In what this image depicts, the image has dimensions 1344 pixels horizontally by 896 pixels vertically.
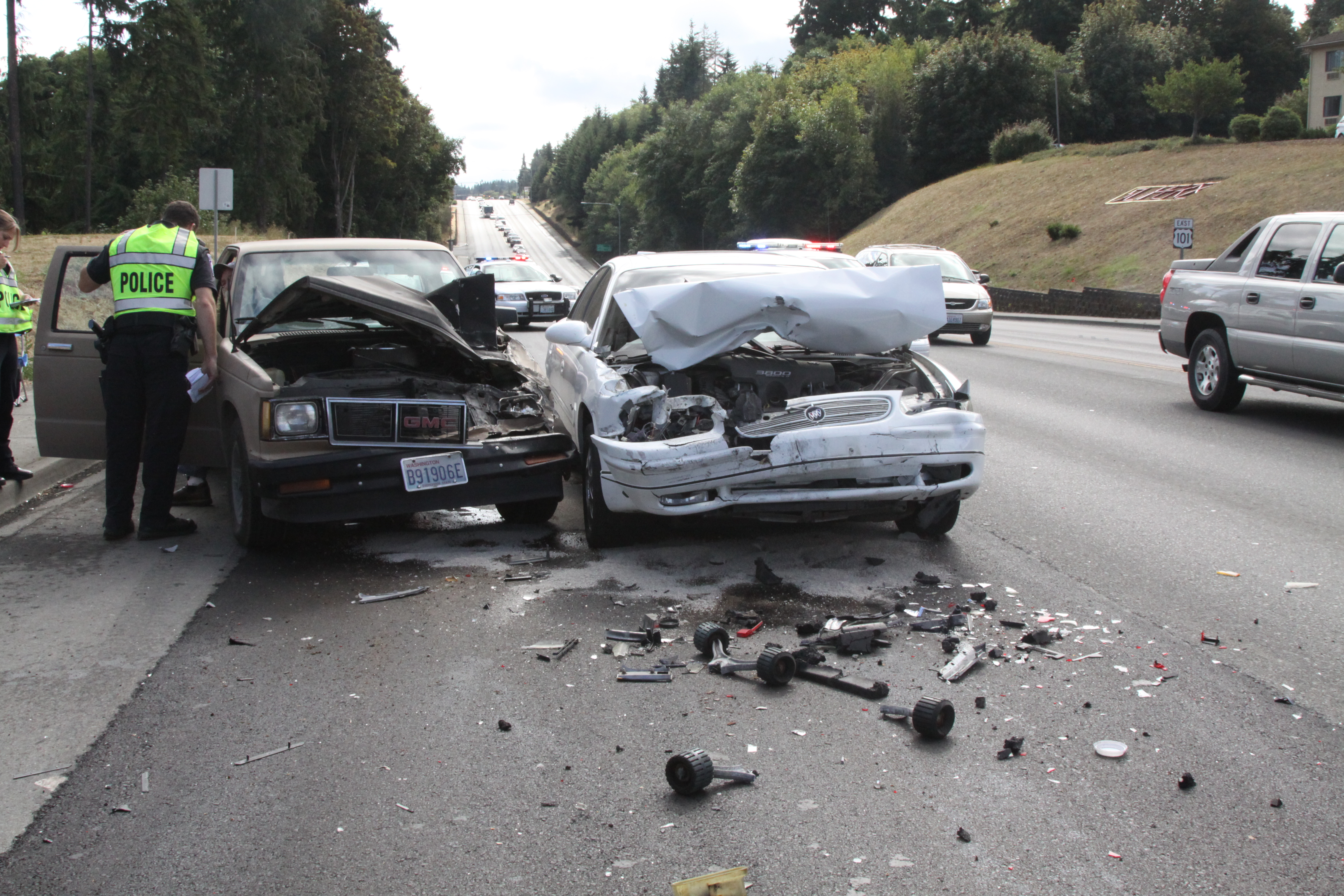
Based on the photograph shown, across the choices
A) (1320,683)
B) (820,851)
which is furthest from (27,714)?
(1320,683)

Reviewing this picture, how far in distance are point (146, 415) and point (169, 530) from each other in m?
0.72

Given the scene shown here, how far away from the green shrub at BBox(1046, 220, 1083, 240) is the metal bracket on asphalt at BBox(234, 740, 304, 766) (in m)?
40.1

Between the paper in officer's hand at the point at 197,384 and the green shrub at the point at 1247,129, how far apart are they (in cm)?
4877

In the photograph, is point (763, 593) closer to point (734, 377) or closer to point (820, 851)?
point (734, 377)

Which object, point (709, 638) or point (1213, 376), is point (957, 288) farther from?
point (709, 638)

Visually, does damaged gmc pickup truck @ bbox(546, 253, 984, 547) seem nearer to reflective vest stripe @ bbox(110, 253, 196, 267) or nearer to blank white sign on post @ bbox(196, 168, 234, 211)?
reflective vest stripe @ bbox(110, 253, 196, 267)

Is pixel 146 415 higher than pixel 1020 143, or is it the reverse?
pixel 1020 143

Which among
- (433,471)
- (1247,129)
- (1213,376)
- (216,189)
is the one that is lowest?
(433,471)

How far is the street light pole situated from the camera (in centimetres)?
10544

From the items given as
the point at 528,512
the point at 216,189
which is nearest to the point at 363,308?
the point at 528,512

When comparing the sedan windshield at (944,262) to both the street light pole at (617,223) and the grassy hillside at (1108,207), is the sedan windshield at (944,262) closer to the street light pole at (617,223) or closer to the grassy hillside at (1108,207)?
the grassy hillside at (1108,207)

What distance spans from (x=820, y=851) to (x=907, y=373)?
12.5 ft

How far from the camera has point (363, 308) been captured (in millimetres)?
6348

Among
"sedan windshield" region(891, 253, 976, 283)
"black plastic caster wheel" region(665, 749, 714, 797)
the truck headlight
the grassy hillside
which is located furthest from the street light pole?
"black plastic caster wheel" region(665, 749, 714, 797)
